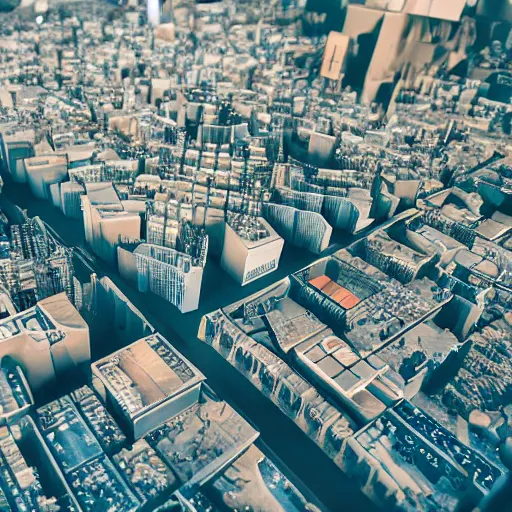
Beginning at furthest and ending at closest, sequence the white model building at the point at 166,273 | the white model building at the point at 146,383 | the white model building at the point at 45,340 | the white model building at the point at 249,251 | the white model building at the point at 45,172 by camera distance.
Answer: the white model building at the point at 45,172, the white model building at the point at 249,251, the white model building at the point at 166,273, the white model building at the point at 45,340, the white model building at the point at 146,383

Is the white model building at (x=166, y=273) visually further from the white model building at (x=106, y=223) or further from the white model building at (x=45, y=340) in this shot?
the white model building at (x=45, y=340)

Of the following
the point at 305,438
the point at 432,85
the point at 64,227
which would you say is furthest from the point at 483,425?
the point at 432,85

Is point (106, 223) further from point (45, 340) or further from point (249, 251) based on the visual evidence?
point (45, 340)

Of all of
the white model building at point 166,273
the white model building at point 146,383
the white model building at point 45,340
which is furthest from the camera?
the white model building at point 166,273

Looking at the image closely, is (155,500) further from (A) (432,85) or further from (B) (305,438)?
(A) (432,85)

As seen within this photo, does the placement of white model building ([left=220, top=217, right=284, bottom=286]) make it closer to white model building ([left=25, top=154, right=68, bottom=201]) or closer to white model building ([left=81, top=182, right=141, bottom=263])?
→ white model building ([left=81, top=182, right=141, bottom=263])

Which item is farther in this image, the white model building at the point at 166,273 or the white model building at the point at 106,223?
the white model building at the point at 106,223

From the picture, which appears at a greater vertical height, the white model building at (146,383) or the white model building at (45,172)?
the white model building at (45,172)

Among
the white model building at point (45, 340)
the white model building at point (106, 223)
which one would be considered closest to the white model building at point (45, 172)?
the white model building at point (106, 223)

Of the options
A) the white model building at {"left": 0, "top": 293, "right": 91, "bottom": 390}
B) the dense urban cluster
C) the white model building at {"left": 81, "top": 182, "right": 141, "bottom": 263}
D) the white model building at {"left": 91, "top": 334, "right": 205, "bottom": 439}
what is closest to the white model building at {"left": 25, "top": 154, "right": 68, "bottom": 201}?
the dense urban cluster
